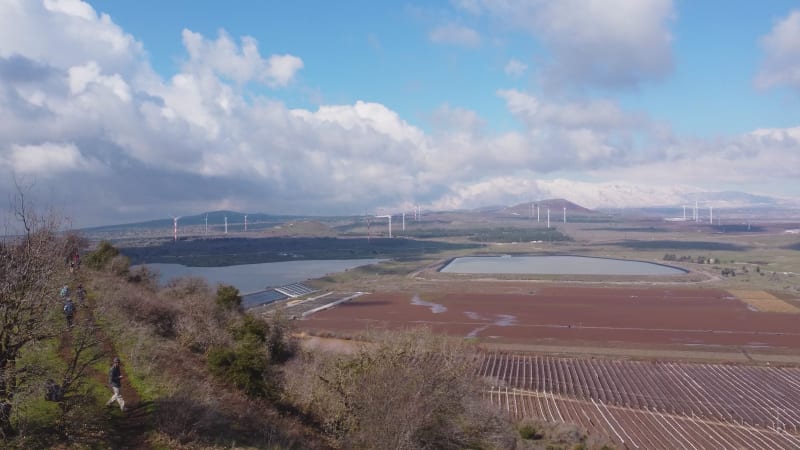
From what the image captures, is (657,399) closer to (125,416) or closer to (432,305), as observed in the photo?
(125,416)

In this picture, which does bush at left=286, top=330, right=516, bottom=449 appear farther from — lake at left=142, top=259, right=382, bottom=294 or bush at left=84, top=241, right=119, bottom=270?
lake at left=142, top=259, right=382, bottom=294

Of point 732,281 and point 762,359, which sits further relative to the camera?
point 732,281

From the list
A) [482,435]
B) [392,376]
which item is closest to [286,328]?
[482,435]

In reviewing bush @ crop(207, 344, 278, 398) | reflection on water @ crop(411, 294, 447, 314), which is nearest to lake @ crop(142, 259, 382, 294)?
reflection on water @ crop(411, 294, 447, 314)

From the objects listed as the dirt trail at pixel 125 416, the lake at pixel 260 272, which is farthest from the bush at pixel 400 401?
the lake at pixel 260 272

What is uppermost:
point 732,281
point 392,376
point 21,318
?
point 21,318

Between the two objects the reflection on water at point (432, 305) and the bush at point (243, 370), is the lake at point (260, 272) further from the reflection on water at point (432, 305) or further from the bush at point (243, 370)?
the bush at point (243, 370)

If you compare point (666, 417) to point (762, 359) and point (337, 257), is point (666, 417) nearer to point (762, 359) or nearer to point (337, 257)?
point (762, 359)
